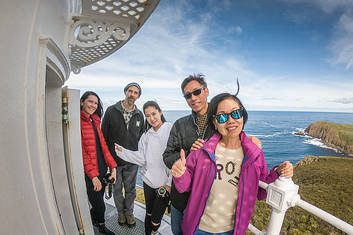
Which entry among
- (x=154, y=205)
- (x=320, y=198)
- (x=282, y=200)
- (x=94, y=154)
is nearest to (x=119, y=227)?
(x=154, y=205)

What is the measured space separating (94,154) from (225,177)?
170cm

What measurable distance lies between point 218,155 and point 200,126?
17.5 inches

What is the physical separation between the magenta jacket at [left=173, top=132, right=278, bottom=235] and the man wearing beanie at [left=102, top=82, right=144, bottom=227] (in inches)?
58.9

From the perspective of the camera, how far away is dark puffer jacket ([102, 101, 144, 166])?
2.51 metres

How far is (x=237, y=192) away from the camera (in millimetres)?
1234

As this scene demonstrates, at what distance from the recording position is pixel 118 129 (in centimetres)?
251

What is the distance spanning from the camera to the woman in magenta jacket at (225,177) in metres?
1.19

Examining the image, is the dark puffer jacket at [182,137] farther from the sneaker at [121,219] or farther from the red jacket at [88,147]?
→ the sneaker at [121,219]

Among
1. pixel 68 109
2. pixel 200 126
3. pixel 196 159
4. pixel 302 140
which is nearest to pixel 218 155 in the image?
pixel 196 159

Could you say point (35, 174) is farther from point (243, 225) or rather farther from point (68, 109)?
point (243, 225)

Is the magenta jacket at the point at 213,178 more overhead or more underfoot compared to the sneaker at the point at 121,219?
more overhead

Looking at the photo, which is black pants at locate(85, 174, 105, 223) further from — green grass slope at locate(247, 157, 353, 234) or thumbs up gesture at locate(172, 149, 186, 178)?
green grass slope at locate(247, 157, 353, 234)

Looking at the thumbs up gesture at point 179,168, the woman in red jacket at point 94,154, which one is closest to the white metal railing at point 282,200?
the thumbs up gesture at point 179,168

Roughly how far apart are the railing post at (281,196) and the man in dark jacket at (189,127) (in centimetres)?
70
